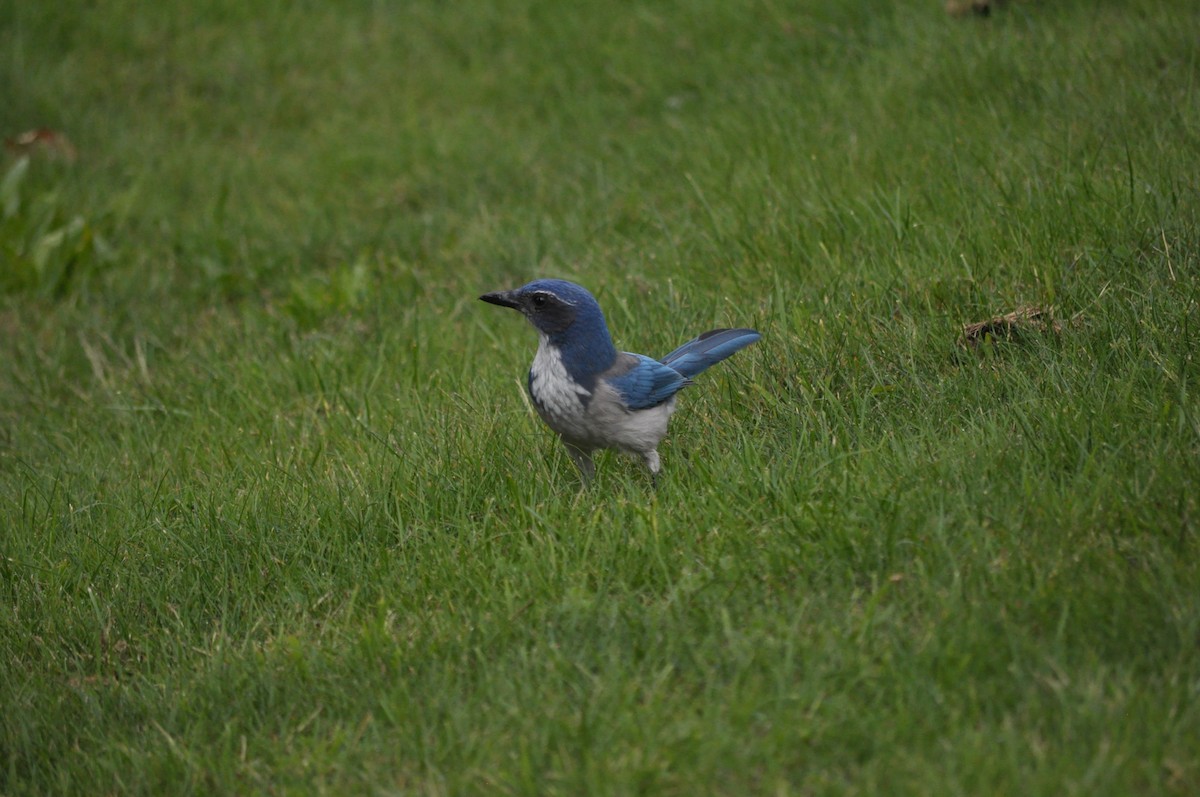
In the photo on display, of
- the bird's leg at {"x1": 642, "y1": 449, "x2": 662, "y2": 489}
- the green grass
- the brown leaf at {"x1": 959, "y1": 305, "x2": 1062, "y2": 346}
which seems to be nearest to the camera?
the green grass

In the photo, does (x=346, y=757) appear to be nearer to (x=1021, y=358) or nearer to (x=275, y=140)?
(x=1021, y=358)

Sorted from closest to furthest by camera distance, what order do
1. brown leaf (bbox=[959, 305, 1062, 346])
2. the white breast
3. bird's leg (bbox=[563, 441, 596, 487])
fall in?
the white breast, bird's leg (bbox=[563, 441, 596, 487]), brown leaf (bbox=[959, 305, 1062, 346])

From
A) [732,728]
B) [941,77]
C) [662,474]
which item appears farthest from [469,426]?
[941,77]

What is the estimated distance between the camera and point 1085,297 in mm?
4500

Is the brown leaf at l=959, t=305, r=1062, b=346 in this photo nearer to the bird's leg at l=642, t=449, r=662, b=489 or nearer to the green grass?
the green grass

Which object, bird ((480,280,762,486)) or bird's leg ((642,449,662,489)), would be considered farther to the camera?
bird's leg ((642,449,662,489))

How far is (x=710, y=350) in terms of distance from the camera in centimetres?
441

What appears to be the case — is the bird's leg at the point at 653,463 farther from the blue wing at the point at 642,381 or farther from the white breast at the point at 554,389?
the white breast at the point at 554,389

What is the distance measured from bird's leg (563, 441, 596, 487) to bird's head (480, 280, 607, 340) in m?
0.44

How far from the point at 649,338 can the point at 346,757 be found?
2.65 metres

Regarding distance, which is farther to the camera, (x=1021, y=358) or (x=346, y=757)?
(x=1021, y=358)

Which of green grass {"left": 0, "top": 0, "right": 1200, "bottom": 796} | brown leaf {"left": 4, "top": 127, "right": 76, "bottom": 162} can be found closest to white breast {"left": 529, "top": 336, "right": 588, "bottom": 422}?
green grass {"left": 0, "top": 0, "right": 1200, "bottom": 796}

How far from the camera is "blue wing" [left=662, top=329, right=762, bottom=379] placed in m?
4.39

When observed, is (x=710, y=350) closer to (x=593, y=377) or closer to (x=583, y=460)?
(x=593, y=377)
